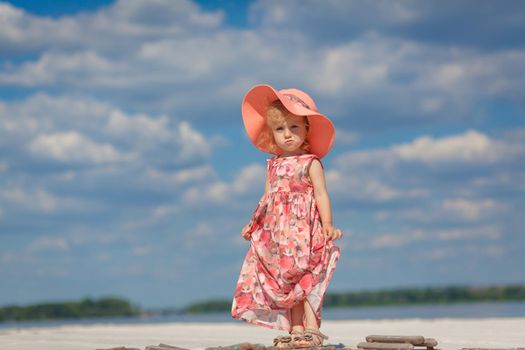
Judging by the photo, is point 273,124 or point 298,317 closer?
point 298,317

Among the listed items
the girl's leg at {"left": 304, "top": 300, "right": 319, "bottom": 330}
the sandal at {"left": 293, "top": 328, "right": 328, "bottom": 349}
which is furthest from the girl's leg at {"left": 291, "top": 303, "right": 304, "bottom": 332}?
the sandal at {"left": 293, "top": 328, "right": 328, "bottom": 349}

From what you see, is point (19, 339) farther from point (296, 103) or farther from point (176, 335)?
point (296, 103)

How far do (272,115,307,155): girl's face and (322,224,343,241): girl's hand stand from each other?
2.50ft

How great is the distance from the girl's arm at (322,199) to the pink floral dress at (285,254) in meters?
0.05

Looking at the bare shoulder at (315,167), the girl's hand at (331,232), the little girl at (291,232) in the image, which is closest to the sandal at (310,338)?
the little girl at (291,232)

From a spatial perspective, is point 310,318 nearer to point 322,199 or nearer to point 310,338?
point 310,338

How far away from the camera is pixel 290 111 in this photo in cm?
692

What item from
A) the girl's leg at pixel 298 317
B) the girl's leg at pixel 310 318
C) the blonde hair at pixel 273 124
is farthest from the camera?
the blonde hair at pixel 273 124

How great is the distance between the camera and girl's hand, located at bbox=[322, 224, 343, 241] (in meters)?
6.80

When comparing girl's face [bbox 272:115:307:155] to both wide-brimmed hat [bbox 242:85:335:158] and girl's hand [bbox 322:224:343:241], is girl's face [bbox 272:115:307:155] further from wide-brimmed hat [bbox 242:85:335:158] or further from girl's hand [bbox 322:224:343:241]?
girl's hand [bbox 322:224:343:241]

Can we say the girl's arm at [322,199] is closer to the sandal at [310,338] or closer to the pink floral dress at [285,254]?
the pink floral dress at [285,254]

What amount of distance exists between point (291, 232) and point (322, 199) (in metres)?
0.40

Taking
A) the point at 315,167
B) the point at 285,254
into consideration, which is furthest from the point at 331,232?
the point at 315,167

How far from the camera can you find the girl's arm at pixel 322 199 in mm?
6832
